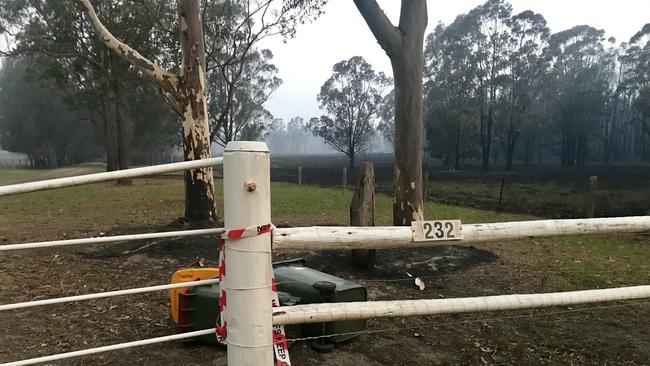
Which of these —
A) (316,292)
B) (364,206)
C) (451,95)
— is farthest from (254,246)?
(451,95)

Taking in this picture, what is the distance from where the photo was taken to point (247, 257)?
1.70m

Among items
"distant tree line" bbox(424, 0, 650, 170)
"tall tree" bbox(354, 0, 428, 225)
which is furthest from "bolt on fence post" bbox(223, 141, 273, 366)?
"distant tree line" bbox(424, 0, 650, 170)

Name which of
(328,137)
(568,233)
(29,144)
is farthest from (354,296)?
(29,144)

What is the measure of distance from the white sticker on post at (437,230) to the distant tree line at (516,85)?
141 feet

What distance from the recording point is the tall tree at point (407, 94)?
6.82 m

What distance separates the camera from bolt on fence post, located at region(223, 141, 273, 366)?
1.69 m

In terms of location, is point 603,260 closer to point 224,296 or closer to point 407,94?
point 407,94

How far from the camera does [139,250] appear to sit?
6.72 m

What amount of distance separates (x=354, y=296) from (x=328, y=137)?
4395cm

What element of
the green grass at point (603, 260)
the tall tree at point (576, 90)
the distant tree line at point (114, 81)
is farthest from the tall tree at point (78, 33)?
the tall tree at point (576, 90)

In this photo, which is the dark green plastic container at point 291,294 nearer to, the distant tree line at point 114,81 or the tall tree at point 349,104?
the distant tree line at point 114,81

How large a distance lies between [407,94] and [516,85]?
41.7m

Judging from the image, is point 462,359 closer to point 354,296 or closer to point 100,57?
point 354,296

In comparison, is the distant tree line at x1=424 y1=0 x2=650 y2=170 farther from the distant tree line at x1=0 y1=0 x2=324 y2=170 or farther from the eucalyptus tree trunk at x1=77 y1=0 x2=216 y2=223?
the eucalyptus tree trunk at x1=77 y1=0 x2=216 y2=223
